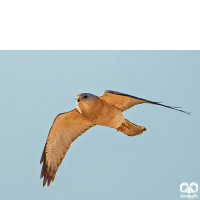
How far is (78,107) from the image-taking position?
11188mm

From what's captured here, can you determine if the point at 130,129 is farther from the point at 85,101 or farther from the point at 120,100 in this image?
the point at 85,101

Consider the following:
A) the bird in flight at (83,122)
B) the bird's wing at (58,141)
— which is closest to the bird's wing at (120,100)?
the bird in flight at (83,122)

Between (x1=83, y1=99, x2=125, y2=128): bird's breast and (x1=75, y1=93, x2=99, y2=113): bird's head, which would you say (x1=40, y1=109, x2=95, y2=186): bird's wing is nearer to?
(x1=83, y1=99, x2=125, y2=128): bird's breast

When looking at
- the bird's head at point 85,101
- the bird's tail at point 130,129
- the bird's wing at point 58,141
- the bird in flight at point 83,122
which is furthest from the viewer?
the bird's tail at point 130,129

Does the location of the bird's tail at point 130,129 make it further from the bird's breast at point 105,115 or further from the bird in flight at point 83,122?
the bird's breast at point 105,115

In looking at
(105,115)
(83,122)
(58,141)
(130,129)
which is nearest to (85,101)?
(105,115)

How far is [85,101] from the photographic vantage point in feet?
36.1

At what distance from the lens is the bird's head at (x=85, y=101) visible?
11.0 meters

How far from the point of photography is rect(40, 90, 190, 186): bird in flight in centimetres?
1126

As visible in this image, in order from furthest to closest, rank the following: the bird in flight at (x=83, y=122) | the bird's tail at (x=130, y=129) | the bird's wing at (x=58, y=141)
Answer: the bird's tail at (x=130, y=129) < the bird's wing at (x=58, y=141) < the bird in flight at (x=83, y=122)

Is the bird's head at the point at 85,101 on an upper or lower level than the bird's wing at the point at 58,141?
upper
